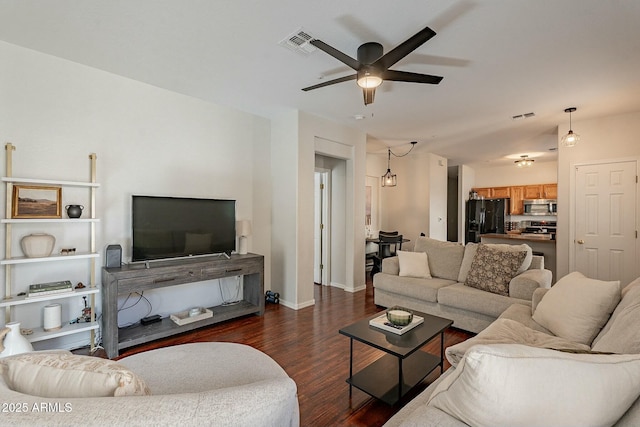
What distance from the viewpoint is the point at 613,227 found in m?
4.20

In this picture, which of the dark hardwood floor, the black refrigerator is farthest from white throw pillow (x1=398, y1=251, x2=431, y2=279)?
the black refrigerator

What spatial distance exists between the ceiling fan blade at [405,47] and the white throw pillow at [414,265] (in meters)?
2.46

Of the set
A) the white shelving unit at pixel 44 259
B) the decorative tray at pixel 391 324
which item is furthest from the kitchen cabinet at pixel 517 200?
the white shelving unit at pixel 44 259

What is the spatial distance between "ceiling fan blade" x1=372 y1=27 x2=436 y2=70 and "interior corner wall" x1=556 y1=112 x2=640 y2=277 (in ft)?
12.9

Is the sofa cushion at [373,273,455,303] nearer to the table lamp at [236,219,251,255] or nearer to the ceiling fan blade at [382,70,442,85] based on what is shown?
the table lamp at [236,219,251,255]

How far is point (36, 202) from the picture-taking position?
2613 millimetres

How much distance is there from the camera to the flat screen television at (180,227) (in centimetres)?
304

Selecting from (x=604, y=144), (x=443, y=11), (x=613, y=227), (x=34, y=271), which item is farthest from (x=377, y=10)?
(x=613, y=227)

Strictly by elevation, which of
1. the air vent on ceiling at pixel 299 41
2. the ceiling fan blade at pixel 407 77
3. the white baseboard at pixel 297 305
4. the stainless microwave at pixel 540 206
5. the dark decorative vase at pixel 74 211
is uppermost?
the air vent on ceiling at pixel 299 41

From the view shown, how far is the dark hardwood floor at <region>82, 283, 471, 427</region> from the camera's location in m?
1.95

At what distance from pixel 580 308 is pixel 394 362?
132cm

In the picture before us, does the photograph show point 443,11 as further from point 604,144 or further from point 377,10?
point 604,144

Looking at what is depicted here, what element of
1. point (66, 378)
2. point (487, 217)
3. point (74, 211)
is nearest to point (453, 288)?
point (66, 378)

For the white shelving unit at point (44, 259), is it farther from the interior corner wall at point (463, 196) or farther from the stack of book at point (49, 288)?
the interior corner wall at point (463, 196)
